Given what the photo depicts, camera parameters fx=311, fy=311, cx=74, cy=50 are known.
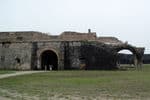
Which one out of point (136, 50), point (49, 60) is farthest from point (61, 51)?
point (136, 50)

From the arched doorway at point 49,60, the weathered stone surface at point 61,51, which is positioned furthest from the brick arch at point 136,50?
the arched doorway at point 49,60

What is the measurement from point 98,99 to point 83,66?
19.8 m

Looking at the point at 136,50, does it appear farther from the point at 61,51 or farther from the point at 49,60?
the point at 49,60

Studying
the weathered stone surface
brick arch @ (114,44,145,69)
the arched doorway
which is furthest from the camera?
the arched doorway

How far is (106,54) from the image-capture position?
31484 mm

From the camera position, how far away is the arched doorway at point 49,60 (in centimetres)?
3308

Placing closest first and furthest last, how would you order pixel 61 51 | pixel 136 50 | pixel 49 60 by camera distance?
pixel 61 51, pixel 136 50, pixel 49 60

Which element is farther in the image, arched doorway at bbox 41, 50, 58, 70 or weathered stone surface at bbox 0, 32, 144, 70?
arched doorway at bbox 41, 50, 58, 70

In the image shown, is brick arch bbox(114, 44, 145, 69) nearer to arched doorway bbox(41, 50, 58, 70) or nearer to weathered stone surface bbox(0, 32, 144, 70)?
weathered stone surface bbox(0, 32, 144, 70)

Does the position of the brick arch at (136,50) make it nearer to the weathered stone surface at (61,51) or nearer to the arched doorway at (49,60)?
the weathered stone surface at (61,51)

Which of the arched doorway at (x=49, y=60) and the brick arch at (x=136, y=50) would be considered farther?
the arched doorway at (x=49, y=60)

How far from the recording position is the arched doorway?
109 ft

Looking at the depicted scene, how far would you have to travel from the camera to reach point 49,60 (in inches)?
1391

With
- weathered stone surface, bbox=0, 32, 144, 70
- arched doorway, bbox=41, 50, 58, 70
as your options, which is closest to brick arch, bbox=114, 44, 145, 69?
weathered stone surface, bbox=0, 32, 144, 70
